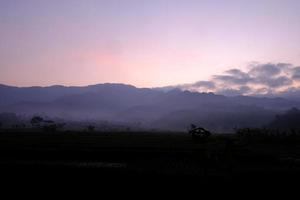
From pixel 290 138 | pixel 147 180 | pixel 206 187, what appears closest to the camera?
pixel 206 187

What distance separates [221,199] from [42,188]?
31.7ft

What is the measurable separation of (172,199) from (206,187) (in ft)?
13.4

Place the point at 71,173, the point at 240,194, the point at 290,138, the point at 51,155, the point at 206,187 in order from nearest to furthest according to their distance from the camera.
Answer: the point at 240,194, the point at 206,187, the point at 71,173, the point at 51,155, the point at 290,138

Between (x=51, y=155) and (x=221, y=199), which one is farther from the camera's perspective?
(x=51, y=155)

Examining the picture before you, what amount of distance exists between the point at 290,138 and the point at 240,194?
4569 centimetres

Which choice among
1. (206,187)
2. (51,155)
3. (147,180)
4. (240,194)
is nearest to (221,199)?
(240,194)

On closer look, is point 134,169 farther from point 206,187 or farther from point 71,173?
point 206,187

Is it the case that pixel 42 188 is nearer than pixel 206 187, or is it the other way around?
pixel 42 188

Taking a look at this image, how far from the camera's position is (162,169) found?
30609mm

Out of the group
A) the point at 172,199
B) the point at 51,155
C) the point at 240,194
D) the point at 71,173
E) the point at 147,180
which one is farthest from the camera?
the point at 51,155

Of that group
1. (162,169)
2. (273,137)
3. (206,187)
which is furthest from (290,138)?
(206,187)

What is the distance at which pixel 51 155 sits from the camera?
40875mm

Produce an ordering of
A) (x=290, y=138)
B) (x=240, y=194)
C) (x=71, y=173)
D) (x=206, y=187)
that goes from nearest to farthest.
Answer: (x=240, y=194), (x=206, y=187), (x=71, y=173), (x=290, y=138)

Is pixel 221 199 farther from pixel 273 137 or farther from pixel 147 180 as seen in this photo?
pixel 273 137
